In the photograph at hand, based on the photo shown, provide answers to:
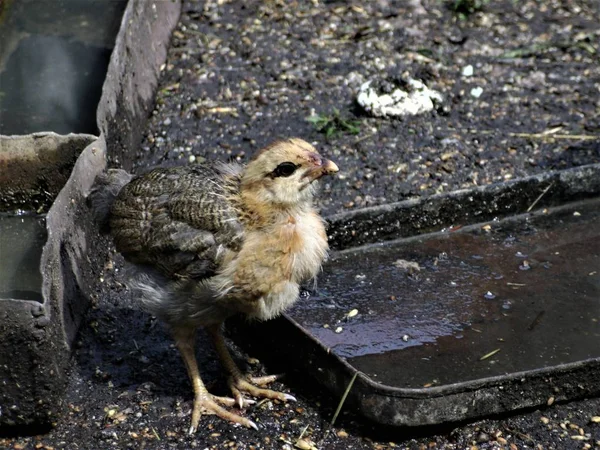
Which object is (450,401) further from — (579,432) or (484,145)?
(484,145)

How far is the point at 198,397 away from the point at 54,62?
457 centimetres

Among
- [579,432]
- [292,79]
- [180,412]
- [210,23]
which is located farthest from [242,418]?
[210,23]

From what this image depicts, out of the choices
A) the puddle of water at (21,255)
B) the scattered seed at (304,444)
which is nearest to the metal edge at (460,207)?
the scattered seed at (304,444)

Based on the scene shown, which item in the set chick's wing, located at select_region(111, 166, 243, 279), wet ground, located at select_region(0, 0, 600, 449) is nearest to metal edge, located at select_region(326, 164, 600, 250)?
wet ground, located at select_region(0, 0, 600, 449)

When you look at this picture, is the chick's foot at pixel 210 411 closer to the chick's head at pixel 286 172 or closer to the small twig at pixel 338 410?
the small twig at pixel 338 410

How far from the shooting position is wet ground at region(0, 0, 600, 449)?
5.12 metres

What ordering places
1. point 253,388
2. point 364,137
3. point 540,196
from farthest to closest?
point 364,137
point 540,196
point 253,388

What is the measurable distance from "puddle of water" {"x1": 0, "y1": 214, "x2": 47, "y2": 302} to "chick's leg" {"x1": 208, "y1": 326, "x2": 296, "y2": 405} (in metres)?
1.32

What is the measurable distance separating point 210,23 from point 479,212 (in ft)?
12.7

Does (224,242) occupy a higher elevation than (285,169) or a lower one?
lower

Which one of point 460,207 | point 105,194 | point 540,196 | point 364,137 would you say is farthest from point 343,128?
point 105,194

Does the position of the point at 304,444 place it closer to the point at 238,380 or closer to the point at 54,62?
the point at 238,380

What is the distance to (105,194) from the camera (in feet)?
18.8

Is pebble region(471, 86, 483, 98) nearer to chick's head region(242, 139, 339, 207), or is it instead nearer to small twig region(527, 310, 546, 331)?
small twig region(527, 310, 546, 331)
